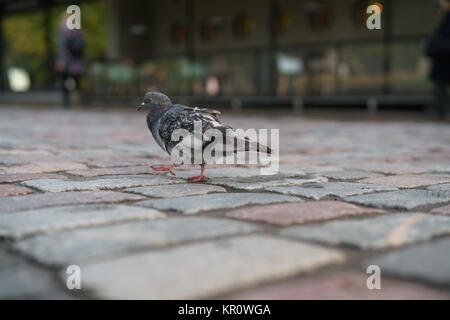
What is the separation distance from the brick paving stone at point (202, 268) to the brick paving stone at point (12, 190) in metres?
1.36

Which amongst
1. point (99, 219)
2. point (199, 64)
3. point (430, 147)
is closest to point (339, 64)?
point (199, 64)

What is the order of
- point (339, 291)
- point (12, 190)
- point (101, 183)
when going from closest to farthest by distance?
Answer: point (339, 291) < point (12, 190) < point (101, 183)

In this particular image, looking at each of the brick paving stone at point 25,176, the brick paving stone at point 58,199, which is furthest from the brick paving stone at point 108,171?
the brick paving stone at point 58,199

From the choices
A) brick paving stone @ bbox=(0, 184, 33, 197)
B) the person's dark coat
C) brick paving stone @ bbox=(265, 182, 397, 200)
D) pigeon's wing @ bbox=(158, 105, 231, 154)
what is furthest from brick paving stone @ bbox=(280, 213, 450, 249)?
the person's dark coat

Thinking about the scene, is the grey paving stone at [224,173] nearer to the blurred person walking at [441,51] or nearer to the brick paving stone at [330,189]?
the brick paving stone at [330,189]

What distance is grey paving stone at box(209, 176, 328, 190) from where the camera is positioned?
3.18 metres

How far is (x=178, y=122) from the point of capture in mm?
3082

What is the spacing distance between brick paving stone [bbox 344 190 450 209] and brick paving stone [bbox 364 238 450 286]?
0.72 meters

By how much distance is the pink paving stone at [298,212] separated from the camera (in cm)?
227

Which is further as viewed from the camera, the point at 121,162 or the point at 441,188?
the point at 121,162

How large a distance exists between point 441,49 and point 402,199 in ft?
24.0

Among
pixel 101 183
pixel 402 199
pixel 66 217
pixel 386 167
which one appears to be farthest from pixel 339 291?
pixel 386 167

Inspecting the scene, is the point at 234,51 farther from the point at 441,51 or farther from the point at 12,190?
the point at 12,190

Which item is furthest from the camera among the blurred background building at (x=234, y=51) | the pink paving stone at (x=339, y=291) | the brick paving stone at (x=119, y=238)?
the blurred background building at (x=234, y=51)
